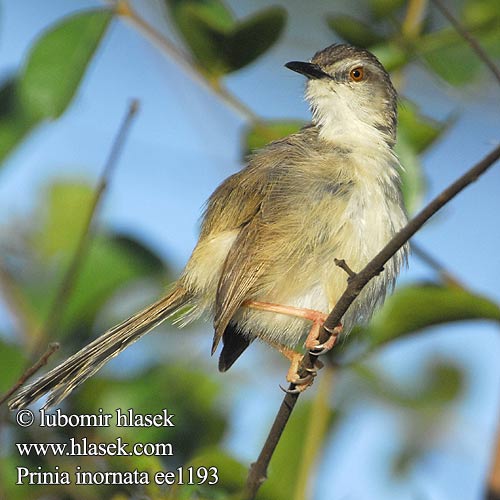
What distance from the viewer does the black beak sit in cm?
382

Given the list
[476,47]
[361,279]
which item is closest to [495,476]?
[361,279]

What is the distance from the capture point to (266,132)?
3656mm

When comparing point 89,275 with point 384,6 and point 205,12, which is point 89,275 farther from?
point 384,6

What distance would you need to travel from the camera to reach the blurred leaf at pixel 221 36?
11.4 feet

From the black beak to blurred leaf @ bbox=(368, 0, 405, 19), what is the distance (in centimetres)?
34

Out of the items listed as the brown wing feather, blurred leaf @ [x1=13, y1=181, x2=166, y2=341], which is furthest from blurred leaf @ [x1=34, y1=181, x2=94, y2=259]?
the brown wing feather

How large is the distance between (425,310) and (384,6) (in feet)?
4.27

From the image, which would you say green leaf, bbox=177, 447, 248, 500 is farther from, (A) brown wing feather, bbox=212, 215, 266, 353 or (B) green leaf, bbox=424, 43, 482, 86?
(B) green leaf, bbox=424, 43, 482, 86

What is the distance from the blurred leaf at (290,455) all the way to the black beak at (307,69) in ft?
4.63

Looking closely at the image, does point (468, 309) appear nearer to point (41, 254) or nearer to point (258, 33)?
point (258, 33)

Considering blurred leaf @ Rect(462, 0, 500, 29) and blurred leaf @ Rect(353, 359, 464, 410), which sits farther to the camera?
blurred leaf @ Rect(353, 359, 464, 410)

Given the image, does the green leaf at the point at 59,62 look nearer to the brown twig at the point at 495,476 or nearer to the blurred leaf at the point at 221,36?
the blurred leaf at the point at 221,36

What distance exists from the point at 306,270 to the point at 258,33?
0.95m

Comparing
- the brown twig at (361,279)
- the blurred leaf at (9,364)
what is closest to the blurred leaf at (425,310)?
the brown twig at (361,279)
